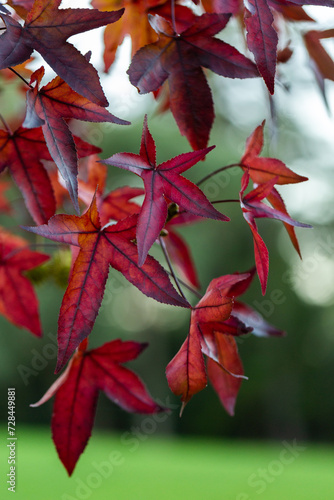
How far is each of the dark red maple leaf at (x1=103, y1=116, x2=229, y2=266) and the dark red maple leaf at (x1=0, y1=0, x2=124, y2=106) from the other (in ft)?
0.20

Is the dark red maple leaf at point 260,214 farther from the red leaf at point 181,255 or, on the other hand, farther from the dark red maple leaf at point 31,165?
the red leaf at point 181,255

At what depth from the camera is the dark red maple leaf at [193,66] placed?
0.48 metres

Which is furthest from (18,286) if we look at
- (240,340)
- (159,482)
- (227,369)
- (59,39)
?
(240,340)

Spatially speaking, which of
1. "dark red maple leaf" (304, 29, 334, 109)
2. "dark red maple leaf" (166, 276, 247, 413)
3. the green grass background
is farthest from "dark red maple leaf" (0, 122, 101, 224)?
the green grass background

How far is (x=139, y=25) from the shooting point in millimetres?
648

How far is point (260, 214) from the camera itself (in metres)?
0.49

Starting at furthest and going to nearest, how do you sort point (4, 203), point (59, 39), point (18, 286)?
point (4, 203) < point (18, 286) < point (59, 39)

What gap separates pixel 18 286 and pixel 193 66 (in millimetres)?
435

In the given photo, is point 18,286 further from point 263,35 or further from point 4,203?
point 263,35

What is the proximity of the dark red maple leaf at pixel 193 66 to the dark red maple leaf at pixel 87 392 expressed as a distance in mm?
288

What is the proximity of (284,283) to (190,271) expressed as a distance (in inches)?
329

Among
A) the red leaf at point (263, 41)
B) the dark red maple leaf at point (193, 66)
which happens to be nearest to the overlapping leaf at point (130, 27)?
the dark red maple leaf at point (193, 66)

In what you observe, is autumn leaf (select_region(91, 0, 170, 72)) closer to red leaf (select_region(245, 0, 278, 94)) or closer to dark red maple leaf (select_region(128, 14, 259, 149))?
dark red maple leaf (select_region(128, 14, 259, 149))

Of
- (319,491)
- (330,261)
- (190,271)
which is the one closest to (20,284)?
(190,271)
